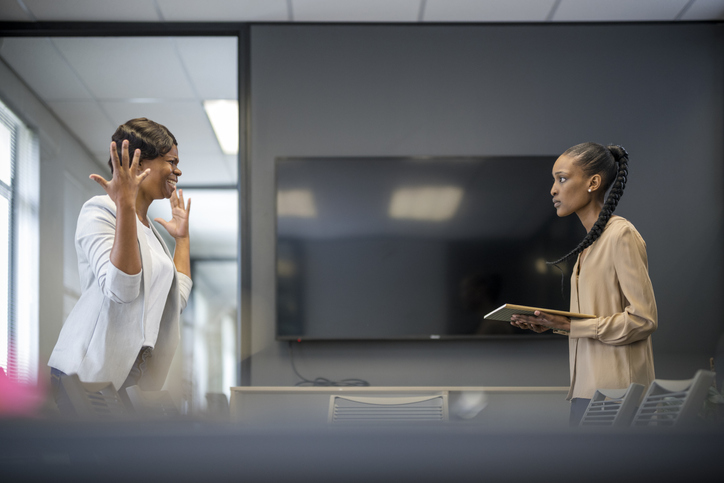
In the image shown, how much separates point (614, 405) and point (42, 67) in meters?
3.73

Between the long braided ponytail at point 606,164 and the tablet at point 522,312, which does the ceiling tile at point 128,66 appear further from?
the tablet at point 522,312

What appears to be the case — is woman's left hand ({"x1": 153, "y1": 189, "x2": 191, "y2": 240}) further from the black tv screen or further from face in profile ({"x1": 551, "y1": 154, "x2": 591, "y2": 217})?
the black tv screen

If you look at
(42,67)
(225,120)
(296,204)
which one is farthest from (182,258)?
(42,67)

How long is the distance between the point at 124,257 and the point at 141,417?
960 mm

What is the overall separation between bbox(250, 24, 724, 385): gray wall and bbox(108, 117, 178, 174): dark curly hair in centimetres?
179

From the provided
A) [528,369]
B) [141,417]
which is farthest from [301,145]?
[141,417]

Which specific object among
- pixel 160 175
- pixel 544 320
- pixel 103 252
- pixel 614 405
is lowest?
pixel 614 405

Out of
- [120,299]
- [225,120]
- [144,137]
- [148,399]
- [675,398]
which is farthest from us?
[225,120]

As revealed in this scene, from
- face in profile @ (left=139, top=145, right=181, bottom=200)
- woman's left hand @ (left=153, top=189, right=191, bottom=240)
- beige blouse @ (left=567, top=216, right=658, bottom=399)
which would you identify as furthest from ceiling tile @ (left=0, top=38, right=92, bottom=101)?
beige blouse @ (left=567, top=216, right=658, bottom=399)

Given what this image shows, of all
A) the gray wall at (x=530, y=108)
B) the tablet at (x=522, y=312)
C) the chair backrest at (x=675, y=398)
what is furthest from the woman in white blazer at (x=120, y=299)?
the gray wall at (x=530, y=108)

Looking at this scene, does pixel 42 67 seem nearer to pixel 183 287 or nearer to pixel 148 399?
pixel 183 287

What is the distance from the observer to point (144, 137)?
138cm

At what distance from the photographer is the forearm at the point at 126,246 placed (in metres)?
1.04

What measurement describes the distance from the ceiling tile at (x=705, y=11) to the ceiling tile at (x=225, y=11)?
2283 mm
